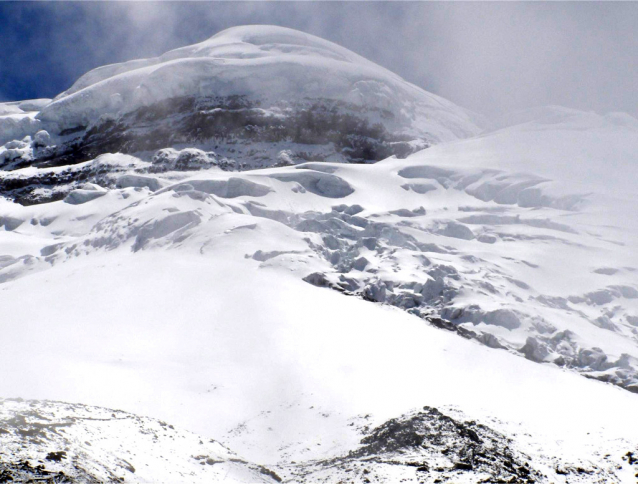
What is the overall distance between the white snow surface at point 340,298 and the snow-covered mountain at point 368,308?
136 millimetres

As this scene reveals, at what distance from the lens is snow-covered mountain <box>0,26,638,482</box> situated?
1853 centimetres

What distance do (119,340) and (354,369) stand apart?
1008 cm

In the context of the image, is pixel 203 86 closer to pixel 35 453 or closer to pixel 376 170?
pixel 376 170

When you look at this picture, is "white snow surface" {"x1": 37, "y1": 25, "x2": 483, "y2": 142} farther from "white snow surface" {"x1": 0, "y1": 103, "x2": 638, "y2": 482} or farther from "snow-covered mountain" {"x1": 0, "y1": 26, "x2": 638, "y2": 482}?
"white snow surface" {"x1": 0, "y1": 103, "x2": 638, "y2": 482}

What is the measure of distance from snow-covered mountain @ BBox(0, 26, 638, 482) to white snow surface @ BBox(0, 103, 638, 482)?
0.14 metres

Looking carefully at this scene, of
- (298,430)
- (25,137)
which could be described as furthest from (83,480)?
(25,137)

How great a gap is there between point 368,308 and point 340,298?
181 centimetres

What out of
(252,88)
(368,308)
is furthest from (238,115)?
(368,308)

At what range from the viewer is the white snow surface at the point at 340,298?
20.6 metres

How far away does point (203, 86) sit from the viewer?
96.6 metres

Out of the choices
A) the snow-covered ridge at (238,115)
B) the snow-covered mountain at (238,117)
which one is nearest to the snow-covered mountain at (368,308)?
the snow-covered mountain at (238,117)

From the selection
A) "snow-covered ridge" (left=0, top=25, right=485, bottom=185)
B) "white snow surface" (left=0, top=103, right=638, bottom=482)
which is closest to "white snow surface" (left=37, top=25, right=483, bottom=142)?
"snow-covered ridge" (left=0, top=25, right=485, bottom=185)

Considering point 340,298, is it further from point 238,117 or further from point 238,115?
point 238,115

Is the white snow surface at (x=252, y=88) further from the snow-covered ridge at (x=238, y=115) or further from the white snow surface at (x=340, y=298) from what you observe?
the white snow surface at (x=340, y=298)
